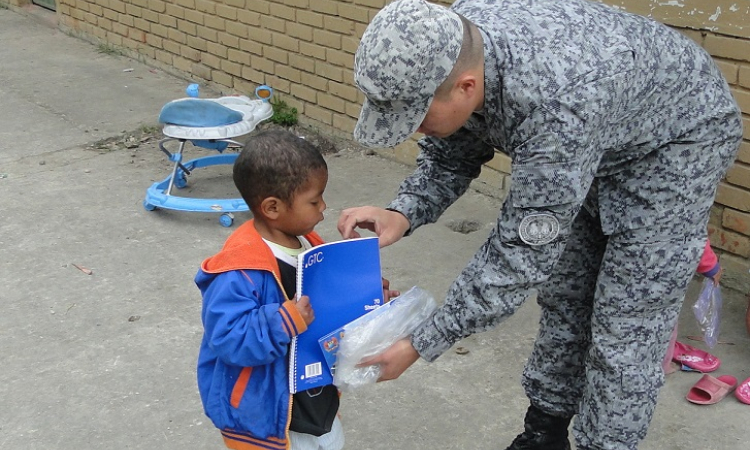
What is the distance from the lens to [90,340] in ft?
12.2

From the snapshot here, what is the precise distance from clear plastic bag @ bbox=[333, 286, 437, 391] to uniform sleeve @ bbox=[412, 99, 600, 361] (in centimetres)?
7

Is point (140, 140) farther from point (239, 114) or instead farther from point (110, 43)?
point (110, 43)

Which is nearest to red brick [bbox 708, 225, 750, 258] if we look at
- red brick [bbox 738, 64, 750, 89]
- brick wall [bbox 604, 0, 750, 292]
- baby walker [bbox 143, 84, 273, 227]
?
brick wall [bbox 604, 0, 750, 292]

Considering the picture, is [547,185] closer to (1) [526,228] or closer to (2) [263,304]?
(1) [526,228]

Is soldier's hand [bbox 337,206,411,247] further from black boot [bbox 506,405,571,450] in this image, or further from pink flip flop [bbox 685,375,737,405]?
pink flip flop [bbox 685,375,737,405]

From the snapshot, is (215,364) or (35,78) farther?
(35,78)

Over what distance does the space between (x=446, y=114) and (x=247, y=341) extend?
69 cm

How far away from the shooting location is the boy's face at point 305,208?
2242mm

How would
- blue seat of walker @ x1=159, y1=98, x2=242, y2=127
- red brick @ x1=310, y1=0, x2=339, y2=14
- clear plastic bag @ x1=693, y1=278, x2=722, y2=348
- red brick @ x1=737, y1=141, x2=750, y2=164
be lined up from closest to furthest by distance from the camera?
clear plastic bag @ x1=693, y1=278, x2=722, y2=348 < red brick @ x1=737, y1=141, x2=750, y2=164 < blue seat of walker @ x1=159, y1=98, x2=242, y2=127 < red brick @ x1=310, y1=0, x2=339, y2=14

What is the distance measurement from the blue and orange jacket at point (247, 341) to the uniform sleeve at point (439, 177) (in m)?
0.55

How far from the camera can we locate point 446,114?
203 centimetres

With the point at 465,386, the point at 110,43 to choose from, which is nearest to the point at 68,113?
the point at 110,43

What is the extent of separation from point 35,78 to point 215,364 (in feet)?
19.5

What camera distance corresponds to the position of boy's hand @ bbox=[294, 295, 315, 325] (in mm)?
2174
